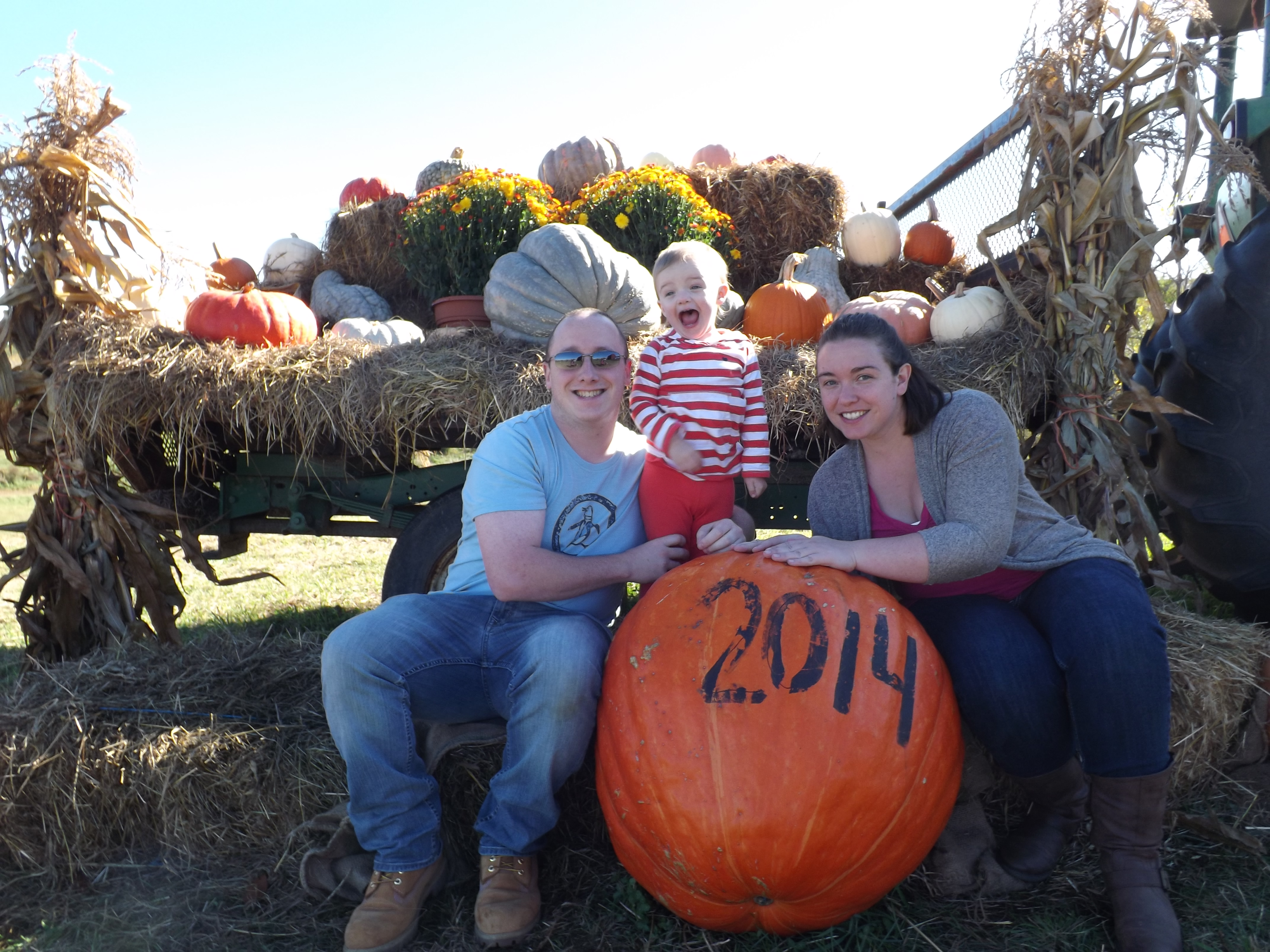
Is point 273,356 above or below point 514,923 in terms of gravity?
above

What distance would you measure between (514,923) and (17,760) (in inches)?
69.8

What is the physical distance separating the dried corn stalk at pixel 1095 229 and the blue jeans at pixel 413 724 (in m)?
2.21

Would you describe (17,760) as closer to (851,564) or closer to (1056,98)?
(851,564)

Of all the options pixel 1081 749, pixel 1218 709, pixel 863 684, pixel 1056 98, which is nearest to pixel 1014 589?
pixel 1081 749

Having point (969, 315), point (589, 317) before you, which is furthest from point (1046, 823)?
point (969, 315)

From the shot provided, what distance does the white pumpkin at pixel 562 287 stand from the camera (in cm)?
400

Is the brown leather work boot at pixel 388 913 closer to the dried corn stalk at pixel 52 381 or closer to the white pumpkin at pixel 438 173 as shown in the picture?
the dried corn stalk at pixel 52 381

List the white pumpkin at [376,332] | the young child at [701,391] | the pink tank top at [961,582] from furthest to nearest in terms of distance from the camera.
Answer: the white pumpkin at [376,332] < the young child at [701,391] < the pink tank top at [961,582]

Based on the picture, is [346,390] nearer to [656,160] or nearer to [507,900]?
[507,900]

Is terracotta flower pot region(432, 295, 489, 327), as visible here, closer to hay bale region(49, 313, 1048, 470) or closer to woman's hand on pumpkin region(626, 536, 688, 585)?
hay bale region(49, 313, 1048, 470)

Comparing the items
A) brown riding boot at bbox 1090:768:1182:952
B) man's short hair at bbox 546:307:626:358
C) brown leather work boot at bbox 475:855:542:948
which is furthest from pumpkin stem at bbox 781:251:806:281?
brown leather work boot at bbox 475:855:542:948

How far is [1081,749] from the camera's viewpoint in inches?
75.8

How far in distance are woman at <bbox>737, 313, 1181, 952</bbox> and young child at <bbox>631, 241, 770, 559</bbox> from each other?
1.37 feet

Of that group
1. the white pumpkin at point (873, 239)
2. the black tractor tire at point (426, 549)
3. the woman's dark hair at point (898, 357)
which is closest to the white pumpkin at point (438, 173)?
the white pumpkin at point (873, 239)
